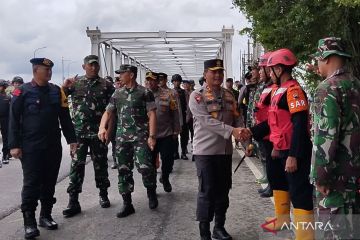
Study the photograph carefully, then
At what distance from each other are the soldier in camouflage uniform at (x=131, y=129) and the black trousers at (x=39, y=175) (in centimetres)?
70

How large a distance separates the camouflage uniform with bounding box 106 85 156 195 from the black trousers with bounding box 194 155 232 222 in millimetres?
1257

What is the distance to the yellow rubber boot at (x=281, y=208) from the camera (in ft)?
14.7

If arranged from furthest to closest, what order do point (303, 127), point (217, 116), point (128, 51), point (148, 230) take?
1. point (128, 51)
2. point (148, 230)
3. point (217, 116)
4. point (303, 127)

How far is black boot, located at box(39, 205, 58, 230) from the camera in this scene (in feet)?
16.1

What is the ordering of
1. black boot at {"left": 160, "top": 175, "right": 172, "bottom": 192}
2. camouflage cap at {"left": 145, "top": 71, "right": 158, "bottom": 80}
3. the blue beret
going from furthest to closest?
camouflage cap at {"left": 145, "top": 71, "right": 158, "bottom": 80}, black boot at {"left": 160, "top": 175, "right": 172, "bottom": 192}, the blue beret

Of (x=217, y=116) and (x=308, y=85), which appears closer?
(x=217, y=116)

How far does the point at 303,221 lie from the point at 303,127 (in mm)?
832

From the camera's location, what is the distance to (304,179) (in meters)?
3.75

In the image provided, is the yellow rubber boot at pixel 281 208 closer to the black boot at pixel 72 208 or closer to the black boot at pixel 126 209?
the black boot at pixel 126 209

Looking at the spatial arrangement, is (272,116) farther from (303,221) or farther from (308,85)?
(308,85)

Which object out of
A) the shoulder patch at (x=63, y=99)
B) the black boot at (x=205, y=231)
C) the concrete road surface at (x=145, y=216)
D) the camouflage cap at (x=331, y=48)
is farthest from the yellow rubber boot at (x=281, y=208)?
the shoulder patch at (x=63, y=99)

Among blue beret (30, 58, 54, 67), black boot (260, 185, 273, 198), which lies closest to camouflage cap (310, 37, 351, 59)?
blue beret (30, 58, 54, 67)

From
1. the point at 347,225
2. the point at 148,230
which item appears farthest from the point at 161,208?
the point at 347,225

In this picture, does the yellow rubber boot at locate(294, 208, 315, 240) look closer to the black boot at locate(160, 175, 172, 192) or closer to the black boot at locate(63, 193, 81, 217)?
the black boot at locate(63, 193, 81, 217)
